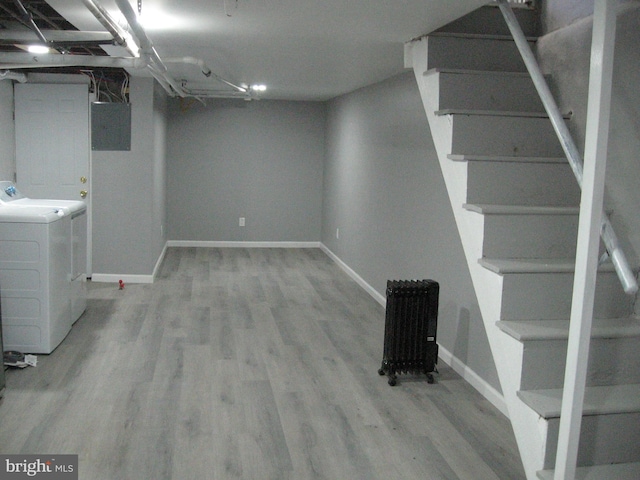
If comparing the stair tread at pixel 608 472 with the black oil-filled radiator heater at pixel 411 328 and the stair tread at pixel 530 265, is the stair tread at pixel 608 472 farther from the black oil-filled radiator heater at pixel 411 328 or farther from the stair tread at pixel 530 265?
the black oil-filled radiator heater at pixel 411 328

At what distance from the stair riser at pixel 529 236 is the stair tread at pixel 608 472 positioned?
34.2 inches

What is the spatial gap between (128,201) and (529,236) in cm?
465

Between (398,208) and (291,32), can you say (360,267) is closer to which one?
(398,208)

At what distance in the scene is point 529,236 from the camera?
8.35 ft

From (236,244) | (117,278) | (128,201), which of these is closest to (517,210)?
(128,201)

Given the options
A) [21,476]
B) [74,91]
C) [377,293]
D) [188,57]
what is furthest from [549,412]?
[74,91]

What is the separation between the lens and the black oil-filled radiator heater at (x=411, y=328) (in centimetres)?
367

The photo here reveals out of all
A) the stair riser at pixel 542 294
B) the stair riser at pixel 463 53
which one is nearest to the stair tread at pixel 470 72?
the stair riser at pixel 463 53

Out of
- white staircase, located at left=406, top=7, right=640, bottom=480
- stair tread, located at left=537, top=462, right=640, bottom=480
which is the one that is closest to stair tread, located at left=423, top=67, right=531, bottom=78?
white staircase, located at left=406, top=7, right=640, bottom=480

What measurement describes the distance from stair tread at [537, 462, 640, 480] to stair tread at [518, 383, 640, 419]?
21 cm

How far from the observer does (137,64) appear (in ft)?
12.7

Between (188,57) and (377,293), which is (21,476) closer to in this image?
(188,57)

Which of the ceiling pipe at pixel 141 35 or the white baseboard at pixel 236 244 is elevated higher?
the ceiling pipe at pixel 141 35

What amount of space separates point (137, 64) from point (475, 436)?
3.07 m
